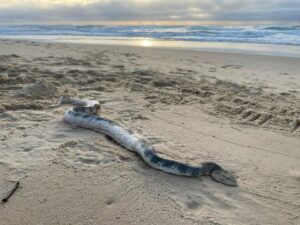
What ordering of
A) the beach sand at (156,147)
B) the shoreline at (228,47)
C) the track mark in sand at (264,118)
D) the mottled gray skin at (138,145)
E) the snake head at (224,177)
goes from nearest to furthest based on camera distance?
the beach sand at (156,147), the snake head at (224,177), the mottled gray skin at (138,145), the track mark in sand at (264,118), the shoreline at (228,47)

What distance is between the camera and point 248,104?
20.4 feet

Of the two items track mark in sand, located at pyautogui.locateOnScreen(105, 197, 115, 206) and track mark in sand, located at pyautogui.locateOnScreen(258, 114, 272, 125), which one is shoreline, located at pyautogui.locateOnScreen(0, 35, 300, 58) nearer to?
track mark in sand, located at pyautogui.locateOnScreen(258, 114, 272, 125)

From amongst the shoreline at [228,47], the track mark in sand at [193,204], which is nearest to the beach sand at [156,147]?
the track mark in sand at [193,204]

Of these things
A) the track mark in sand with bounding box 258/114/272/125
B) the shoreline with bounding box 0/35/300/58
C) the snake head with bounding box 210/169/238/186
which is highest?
the snake head with bounding box 210/169/238/186

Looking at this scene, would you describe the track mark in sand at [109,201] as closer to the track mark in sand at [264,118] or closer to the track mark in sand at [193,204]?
the track mark in sand at [193,204]

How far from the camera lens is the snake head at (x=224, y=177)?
3475mm

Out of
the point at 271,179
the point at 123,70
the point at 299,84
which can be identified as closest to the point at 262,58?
the point at 299,84

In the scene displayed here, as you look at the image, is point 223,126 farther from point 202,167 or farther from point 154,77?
point 154,77

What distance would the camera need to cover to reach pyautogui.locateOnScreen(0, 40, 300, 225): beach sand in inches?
119

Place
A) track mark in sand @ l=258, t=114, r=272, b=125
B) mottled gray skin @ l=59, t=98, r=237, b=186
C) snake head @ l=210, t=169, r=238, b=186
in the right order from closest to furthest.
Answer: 1. snake head @ l=210, t=169, r=238, b=186
2. mottled gray skin @ l=59, t=98, r=237, b=186
3. track mark in sand @ l=258, t=114, r=272, b=125

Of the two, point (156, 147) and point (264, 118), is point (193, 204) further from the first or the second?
point (264, 118)

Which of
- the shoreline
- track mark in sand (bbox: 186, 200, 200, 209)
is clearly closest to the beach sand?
track mark in sand (bbox: 186, 200, 200, 209)

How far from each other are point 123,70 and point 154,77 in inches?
45.9

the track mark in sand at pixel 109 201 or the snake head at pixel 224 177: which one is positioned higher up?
the snake head at pixel 224 177
